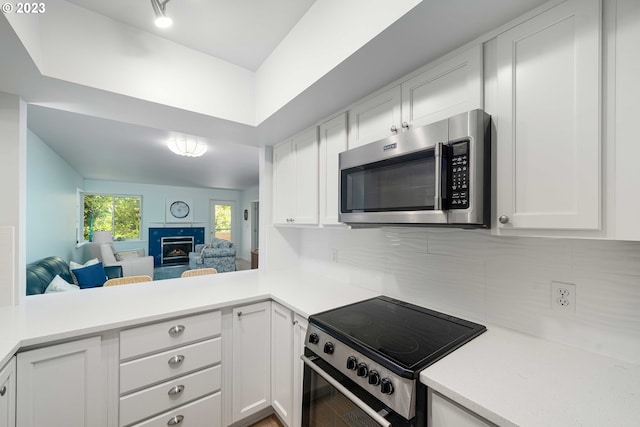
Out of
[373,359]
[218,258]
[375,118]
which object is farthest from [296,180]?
[218,258]

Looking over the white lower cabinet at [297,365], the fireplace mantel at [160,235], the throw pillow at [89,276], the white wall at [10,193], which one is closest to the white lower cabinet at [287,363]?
the white lower cabinet at [297,365]

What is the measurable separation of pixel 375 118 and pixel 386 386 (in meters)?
1.21

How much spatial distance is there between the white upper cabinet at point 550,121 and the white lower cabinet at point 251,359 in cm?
141

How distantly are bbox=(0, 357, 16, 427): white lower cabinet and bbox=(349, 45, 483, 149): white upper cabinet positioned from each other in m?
1.79

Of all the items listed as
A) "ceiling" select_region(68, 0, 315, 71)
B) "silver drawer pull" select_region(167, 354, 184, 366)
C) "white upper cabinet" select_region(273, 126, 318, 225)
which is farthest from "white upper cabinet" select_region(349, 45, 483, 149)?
"silver drawer pull" select_region(167, 354, 184, 366)

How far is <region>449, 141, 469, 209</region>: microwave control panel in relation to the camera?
92 cm

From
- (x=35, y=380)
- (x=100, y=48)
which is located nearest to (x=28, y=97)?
(x=100, y=48)

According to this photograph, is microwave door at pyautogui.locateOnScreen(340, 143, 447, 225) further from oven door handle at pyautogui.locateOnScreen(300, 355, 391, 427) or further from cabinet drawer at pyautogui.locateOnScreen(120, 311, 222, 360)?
cabinet drawer at pyautogui.locateOnScreen(120, 311, 222, 360)

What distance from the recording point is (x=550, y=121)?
827mm

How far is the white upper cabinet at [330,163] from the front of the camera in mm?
1644

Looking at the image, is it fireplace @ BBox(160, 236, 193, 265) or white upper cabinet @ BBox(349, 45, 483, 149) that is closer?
white upper cabinet @ BBox(349, 45, 483, 149)

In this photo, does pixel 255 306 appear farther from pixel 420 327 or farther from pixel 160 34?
pixel 160 34

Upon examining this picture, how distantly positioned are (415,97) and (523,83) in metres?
0.42

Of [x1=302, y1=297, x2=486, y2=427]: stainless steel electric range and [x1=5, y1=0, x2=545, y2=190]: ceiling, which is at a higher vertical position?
[x1=5, y1=0, x2=545, y2=190]: ceiling
